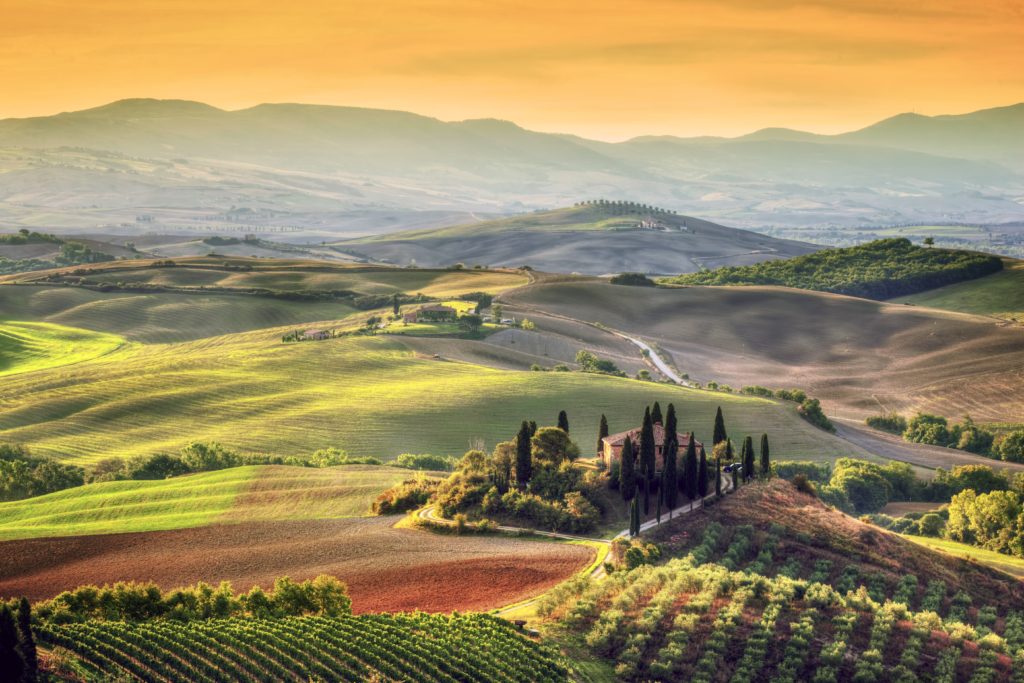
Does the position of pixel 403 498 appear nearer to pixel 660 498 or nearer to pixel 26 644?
pixel 660 498

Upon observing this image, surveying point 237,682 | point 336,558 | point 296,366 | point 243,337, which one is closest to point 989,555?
point 336,558

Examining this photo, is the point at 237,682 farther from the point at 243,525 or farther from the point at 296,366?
the point at 296,366

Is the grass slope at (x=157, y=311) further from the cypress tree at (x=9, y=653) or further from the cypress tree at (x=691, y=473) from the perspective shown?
the cypress tree at (x=9, y=653)

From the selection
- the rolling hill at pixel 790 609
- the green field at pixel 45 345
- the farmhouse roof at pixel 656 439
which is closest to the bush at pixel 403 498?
the farmhouse roof at pixel 656 439

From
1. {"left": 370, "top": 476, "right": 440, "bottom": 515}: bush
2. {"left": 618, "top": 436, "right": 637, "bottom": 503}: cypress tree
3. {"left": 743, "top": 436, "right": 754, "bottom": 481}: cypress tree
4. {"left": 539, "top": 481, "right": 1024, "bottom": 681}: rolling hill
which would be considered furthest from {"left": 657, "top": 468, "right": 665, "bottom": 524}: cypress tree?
{"left": 370, "top": 476, "right": 440, "bottom": 515}: bush

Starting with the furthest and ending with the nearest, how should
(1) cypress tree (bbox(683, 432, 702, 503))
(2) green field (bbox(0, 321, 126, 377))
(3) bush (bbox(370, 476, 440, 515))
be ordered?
(2) green field (bbox(0, 321, 126, 377))
(3) bush (bbox(370, 476, 440, 515))
(1) cypress tree (bbox(683, 432, 702, 503))

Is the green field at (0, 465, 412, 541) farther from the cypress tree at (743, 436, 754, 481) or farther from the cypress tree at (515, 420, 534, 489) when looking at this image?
the cypress tree at (743, 436, 754, 481)
